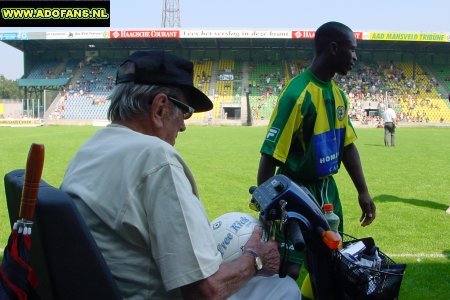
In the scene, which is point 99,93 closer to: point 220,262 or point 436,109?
point 436,109

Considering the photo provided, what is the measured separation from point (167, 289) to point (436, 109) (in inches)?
2069

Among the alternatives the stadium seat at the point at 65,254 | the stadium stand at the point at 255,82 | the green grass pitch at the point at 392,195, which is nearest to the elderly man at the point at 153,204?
the stadium seat at the point at 65,254

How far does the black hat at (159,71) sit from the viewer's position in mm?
1993

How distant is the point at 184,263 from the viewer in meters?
1.68

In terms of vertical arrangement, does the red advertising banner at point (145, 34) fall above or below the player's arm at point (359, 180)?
above

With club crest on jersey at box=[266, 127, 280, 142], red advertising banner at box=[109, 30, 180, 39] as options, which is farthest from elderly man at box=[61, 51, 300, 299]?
red advertising banner at box=[109, 30, 180, 39]

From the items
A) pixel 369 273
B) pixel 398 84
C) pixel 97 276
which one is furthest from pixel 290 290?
pixel 398 84

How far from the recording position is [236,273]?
73.9 inches

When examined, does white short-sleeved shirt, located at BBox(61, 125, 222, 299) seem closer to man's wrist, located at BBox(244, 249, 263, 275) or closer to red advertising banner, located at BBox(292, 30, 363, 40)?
man's wrist, located at BBox(244, 249, 263, 275)

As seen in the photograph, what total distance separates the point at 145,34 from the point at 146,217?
52.7 meters

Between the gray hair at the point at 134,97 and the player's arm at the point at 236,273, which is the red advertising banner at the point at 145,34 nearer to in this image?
the gray hair at the point at 134,97

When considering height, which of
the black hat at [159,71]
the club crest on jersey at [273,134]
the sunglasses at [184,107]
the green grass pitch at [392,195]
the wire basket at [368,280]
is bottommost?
the green grass pitch at [392,195]

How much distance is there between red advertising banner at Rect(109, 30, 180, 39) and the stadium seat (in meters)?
51.9

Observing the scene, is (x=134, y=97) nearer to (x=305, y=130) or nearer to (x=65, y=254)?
(x=65, y=254)
